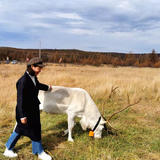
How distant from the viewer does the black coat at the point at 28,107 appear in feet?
10.9

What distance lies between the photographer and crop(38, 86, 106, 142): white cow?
420cm

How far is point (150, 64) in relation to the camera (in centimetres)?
4472

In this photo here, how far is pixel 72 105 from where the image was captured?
4211 millimetres

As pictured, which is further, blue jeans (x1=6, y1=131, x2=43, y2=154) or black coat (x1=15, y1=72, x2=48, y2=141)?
blue jeans (x1=6, y1=131, x2=43, y2=154)

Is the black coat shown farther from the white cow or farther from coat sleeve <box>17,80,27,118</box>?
the white cow

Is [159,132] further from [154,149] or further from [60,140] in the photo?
[60,140]

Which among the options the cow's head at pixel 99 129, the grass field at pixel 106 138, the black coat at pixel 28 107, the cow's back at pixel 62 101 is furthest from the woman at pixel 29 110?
the cow's head at pixel 99 129

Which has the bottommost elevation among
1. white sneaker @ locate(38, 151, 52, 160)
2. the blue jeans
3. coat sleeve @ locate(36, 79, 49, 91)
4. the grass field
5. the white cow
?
the grass field

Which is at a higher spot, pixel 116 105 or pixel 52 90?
pixel 52 90

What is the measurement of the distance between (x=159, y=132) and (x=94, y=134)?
1.86 meters

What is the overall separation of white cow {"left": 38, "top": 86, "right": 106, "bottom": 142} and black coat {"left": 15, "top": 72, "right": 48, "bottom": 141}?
627mm

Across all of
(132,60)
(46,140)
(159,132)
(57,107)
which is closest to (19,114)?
(57,107)

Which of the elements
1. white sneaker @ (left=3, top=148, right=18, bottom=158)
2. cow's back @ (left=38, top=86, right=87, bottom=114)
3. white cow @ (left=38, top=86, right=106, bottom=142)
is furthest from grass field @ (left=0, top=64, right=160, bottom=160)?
cow's back @ (left=38, top=86, right=87, bottom=114)

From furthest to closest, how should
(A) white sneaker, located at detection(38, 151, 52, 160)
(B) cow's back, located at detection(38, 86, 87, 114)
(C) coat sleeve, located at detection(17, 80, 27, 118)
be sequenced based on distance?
(B) cow's back, located at detection(38, 86, 87, 114), (A) white sneaker, located at detection(38, 151, 52, 160), (C) coat sleeve, located at detection(17, 80, 27, 118)
